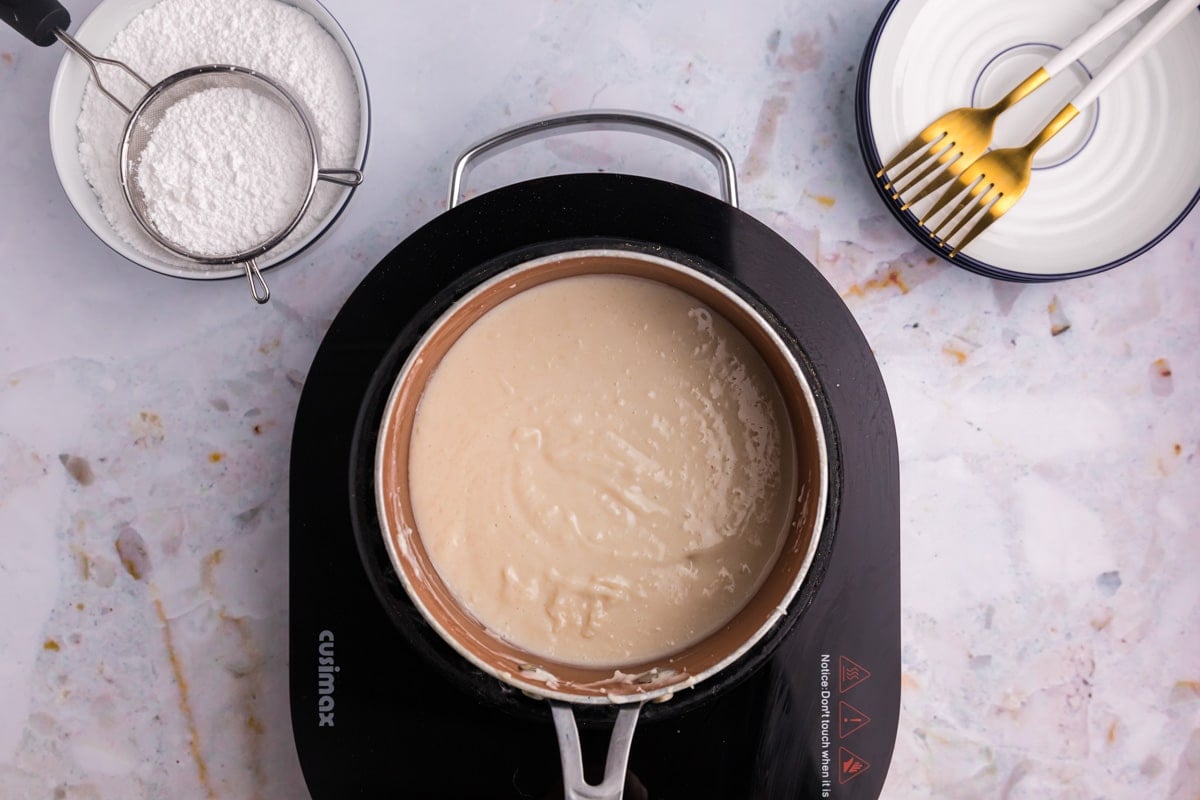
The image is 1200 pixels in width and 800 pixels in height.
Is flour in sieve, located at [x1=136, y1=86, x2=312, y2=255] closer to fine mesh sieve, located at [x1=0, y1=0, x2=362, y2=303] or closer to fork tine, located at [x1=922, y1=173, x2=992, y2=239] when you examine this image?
fine mesh sieve, located at [x1=0, y1=0, x2=362, y2=303]

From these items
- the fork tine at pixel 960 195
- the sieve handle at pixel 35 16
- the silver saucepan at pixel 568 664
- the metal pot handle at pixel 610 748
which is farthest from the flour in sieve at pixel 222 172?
the fork tine at pixel 960 195

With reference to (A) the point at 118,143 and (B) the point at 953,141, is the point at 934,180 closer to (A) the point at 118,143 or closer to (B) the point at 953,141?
(B) the point at 953,141

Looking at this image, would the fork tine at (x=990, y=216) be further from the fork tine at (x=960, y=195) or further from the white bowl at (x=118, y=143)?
the white bowl at (x=118, y=143)

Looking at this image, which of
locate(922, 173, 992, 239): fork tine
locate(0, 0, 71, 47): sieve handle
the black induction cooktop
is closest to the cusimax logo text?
the black induction cooktop

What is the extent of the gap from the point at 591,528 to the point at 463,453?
0.16m

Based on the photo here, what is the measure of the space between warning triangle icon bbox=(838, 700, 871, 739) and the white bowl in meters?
0.86

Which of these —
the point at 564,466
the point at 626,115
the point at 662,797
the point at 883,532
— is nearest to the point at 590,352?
the point at 564,466

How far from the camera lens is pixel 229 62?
1.08 metres

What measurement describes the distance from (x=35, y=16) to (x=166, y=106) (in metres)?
0.17

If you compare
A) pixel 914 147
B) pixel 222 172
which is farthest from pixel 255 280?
pixel 914 147

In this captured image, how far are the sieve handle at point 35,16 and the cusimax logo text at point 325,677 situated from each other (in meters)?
0.80

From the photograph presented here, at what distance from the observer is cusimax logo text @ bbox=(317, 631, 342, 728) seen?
1.00 m

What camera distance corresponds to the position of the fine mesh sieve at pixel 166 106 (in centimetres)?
101

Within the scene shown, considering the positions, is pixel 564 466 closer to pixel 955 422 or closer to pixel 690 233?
pixel 690 233
